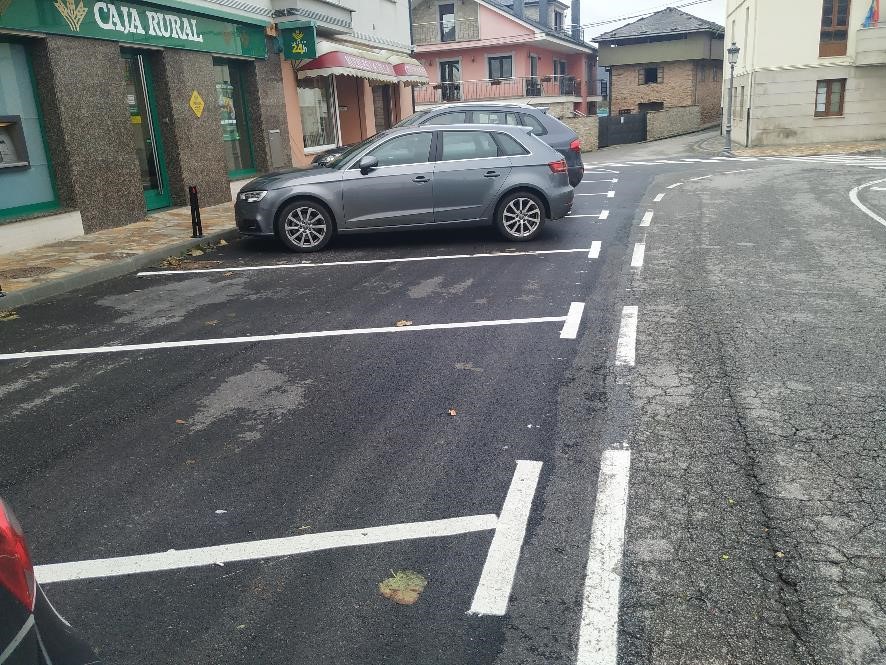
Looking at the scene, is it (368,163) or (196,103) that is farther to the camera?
(196,103)

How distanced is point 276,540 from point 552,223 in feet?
33.9

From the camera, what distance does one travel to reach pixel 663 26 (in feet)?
164

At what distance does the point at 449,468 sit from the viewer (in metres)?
4.32

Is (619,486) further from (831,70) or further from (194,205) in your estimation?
(831,70)

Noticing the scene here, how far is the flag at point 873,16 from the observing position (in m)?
30.0

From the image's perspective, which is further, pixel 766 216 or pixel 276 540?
pixel 766 216

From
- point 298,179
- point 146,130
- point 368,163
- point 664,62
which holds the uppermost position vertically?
point 664,62

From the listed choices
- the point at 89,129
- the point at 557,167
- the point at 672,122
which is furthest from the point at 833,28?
the point at 89,129

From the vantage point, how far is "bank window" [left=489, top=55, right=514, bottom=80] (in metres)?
46.5

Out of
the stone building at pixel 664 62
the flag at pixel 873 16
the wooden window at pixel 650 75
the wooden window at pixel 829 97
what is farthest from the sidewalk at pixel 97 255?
the wooden window at pixel 650 75

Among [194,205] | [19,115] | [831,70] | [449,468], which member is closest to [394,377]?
[449,468]

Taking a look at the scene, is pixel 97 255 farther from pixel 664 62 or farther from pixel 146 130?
pixel 664 62

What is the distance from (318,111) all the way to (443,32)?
28355mm

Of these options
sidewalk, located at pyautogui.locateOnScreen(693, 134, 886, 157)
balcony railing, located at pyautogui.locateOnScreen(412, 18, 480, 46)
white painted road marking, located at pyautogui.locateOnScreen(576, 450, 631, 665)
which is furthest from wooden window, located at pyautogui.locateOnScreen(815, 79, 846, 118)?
white painted road marking, located at pyautogui.locateOnScreen(576, 450, 631, 665)
